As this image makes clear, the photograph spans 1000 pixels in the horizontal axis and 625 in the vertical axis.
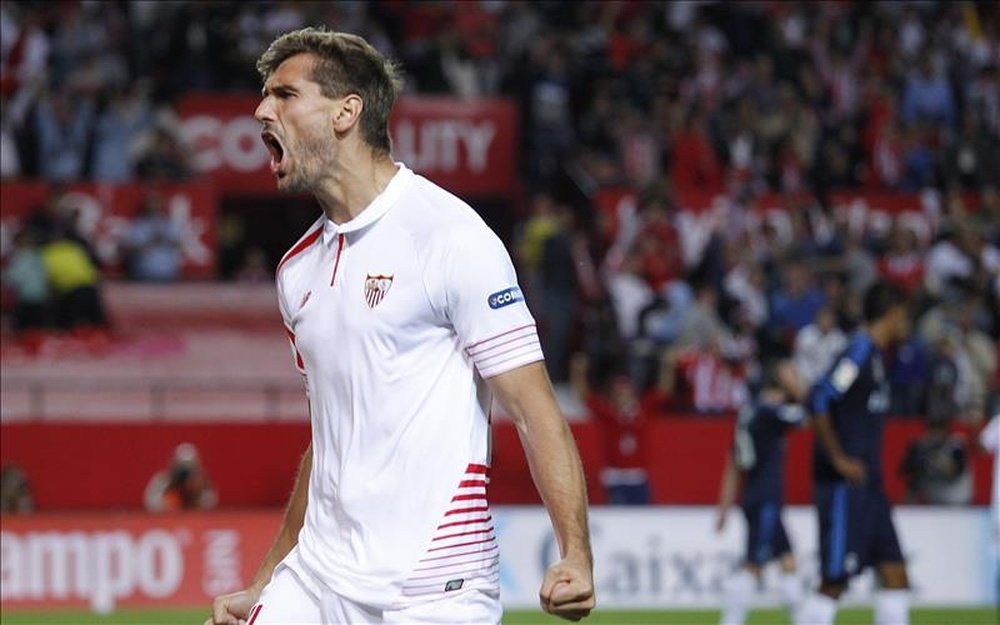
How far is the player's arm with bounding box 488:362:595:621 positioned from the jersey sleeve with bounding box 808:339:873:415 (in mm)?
6434

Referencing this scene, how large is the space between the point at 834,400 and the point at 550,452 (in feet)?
21.7

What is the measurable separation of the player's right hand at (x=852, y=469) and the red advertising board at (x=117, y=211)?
980 centimetres

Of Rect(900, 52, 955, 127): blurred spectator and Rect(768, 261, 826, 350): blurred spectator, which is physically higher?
Rect(900, 52, 955, 127): blurred spectator

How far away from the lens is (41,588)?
46.9ft

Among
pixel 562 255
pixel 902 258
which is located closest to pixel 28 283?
pixel 562 255

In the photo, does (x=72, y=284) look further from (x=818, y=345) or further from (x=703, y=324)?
(x=818, y=345)

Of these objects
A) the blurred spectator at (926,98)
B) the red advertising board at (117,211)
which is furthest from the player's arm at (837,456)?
the blurred spectator at (926,98)

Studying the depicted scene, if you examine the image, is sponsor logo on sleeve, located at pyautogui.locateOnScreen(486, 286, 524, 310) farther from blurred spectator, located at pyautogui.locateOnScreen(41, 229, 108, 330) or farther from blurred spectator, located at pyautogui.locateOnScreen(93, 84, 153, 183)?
blurred spectator, located at pyautogui.locateOnScreen(93, 84, 153, 183)

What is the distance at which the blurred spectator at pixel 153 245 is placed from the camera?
18.8 metres

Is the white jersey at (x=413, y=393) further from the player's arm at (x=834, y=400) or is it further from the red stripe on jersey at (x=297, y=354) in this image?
the player's arm at (x=834, y=400)

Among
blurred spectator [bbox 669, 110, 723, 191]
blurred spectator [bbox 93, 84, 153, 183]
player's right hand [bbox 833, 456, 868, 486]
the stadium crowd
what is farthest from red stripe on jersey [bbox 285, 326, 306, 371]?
blurred spectator [bbox 669, 110, 723, 191]

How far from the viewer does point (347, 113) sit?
14.3ft

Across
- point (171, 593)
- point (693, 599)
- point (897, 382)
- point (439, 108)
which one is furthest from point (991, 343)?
point (171, 593)

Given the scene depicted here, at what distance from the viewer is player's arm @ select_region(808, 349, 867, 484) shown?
10430 millimetres
